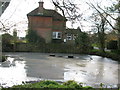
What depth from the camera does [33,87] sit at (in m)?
4.52

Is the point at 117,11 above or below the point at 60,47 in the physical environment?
above

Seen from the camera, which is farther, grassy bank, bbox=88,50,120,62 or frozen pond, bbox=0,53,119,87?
grassy bank, bbox=88,50,120,62

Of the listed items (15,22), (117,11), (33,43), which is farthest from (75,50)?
(15,22)

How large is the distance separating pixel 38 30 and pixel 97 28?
31.5 ft

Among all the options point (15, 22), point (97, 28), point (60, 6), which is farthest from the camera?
point (97, 28)

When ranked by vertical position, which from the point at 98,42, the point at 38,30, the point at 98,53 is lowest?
the point at 98,53

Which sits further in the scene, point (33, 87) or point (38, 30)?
point (38, 30)

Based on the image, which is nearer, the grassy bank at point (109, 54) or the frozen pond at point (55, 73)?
the frozen pond at point (55, 73)

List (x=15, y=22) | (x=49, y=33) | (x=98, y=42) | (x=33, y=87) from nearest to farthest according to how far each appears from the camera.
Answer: (x=33, y=87) < (x=15, y=22) < (x=98, y=42) < (x=49, y=33)

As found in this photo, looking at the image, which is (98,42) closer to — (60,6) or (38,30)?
(38,30)

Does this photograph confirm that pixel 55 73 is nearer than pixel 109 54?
Yes

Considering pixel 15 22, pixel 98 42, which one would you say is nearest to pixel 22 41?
pixel 98 42

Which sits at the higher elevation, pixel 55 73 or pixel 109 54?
pixel 109 54

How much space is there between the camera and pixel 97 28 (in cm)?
2306
